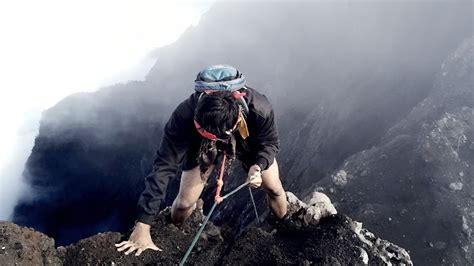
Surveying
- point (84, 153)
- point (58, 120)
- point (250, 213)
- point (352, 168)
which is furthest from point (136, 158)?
point (352, 168)

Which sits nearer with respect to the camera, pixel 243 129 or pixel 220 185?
pixel 220 185

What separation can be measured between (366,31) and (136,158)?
73.5 feet

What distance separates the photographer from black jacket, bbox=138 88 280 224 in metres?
4.32

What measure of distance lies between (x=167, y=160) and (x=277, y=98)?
2462 cm

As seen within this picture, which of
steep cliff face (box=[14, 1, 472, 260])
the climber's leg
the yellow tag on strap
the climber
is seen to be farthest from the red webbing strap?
steep cliff face (box=[14, 1, 472, 260])

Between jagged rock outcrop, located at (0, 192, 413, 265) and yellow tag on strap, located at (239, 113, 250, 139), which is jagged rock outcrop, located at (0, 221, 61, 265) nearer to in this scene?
jagged rock outcrop, located at (0, 192, 413, 265)

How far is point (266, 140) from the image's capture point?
4.83m

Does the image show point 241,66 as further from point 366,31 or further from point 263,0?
point 366,31

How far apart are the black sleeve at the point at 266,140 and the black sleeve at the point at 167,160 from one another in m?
0.78

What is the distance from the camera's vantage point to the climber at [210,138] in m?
3.86

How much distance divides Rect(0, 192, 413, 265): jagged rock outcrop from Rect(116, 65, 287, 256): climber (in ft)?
0.89

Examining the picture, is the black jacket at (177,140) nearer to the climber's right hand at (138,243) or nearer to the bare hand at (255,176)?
the bare hand at (255,176)

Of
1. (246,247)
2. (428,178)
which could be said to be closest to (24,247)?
(246,247)

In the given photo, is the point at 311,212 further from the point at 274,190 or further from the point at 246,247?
the point at 246,247
